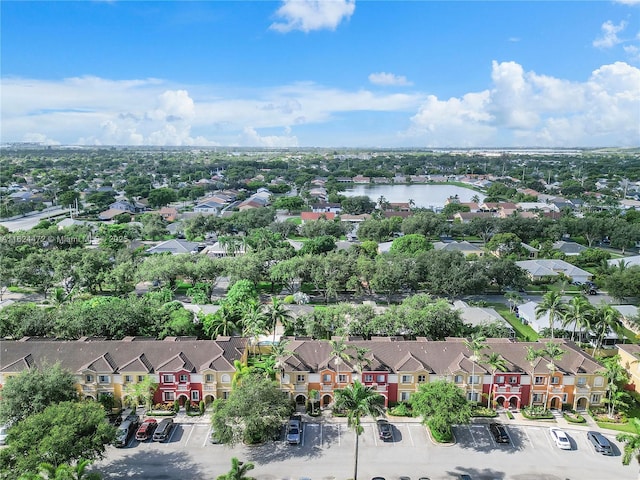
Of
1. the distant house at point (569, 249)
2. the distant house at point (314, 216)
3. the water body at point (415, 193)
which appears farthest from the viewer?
the water body at point (415, 193)

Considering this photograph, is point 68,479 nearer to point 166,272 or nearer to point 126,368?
point 126,368

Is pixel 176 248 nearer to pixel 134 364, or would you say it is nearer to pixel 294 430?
pixel 134 364

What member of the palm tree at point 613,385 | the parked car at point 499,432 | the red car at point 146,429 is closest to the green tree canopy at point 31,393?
the red car at point 146,429

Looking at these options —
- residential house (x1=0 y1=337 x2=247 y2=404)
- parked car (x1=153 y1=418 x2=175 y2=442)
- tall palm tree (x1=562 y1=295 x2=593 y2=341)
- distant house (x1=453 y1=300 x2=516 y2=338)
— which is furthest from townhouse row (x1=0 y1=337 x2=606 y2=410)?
distant house (x1=453 y1=300 x2=516 y2=338)

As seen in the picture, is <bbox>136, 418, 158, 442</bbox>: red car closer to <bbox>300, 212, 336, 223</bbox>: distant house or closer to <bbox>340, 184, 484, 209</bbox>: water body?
<bbox>300, 212, 336, 223</bbox>: distant house

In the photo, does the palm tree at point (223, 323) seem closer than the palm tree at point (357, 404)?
No

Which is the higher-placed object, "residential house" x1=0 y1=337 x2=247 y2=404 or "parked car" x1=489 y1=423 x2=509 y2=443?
"residential house" x1=0 y1=337 x2=247 y2=404

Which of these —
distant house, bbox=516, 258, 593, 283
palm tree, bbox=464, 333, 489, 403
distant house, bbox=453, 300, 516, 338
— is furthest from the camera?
distant house, bbox=516, 258, 593, 283

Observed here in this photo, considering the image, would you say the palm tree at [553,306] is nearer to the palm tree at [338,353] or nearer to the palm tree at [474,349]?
the palm tree at [474,349]
